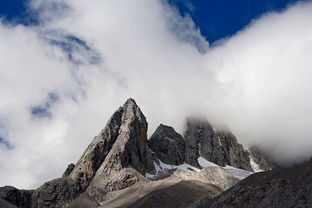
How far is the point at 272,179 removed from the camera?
6569cm

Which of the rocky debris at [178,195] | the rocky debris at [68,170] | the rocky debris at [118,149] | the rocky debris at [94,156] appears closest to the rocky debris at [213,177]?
the rocky debris at [178,195]

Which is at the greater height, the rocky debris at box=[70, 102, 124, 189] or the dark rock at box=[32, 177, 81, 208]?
the rocky debris at box=[70, 102, 124, 189]

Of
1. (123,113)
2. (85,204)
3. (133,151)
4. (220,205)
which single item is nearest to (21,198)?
(85,204)

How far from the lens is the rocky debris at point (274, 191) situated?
184ft

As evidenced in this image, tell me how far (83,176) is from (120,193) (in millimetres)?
18350

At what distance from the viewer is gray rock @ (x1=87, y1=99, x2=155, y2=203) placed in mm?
153000

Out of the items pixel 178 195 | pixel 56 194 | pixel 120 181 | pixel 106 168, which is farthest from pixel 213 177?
pixel 56 194

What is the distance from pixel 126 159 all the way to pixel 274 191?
350 ft

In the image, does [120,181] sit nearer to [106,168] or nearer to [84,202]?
[106,168]

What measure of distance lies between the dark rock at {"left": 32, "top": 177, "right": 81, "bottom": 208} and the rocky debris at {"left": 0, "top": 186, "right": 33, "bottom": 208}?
73.6 inches

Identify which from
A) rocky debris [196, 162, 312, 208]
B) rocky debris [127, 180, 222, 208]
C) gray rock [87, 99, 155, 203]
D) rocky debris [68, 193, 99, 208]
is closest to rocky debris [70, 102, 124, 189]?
gray rock [87, 99, 155, 203]

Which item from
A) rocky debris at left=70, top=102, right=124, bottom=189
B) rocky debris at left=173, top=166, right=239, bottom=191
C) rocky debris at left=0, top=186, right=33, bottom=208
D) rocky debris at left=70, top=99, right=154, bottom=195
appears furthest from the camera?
rocky debris at left=70, top=99, right=154, bottom=195

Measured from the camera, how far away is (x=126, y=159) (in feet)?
540

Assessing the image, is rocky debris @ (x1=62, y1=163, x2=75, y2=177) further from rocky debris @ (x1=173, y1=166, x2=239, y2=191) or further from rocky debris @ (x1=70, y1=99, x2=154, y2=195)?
rocky debris @ (x1=173, y1=166, x2=239, y2=191)
